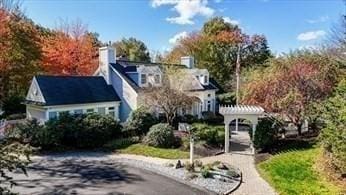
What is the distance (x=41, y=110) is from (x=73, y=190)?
545 inches

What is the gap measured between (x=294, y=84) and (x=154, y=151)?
10.9m

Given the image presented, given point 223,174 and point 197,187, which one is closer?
point 197,187

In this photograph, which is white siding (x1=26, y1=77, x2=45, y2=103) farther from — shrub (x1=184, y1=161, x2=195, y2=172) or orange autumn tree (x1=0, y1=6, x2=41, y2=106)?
shrub (x1=184, y1=161, x2=195, y2=172)

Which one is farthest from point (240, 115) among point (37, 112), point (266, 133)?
point (37, 112)

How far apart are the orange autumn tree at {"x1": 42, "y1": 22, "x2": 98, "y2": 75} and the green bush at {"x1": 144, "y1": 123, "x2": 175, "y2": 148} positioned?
760 inches

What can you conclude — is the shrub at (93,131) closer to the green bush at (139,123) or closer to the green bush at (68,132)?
the green bush at (68,132)

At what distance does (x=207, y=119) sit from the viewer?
114 ft

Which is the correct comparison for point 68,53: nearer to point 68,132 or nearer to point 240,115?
point 68,132

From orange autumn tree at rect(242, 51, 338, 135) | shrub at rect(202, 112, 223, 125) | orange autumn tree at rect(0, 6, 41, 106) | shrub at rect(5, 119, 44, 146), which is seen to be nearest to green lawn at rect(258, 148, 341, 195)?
orange autumn tree at rect(242, 51, 338, 135)

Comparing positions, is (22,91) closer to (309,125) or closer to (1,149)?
(309,125)

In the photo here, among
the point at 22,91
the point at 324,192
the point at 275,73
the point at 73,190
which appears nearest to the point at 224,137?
the point at 275,73

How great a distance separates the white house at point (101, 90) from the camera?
86.9 ft

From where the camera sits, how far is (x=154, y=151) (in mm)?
22297

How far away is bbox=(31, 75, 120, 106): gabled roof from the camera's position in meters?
26.5
